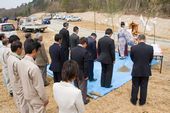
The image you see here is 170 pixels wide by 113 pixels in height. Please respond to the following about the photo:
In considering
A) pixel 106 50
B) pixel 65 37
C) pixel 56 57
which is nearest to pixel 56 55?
pixel 56 57

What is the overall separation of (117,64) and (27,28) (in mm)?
22766

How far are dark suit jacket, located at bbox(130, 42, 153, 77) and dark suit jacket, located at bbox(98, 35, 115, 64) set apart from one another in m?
0.95

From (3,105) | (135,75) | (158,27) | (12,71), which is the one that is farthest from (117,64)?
(158,27)

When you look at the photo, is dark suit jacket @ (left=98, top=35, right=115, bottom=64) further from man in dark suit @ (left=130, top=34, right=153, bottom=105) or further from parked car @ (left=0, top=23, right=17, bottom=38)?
parked car @ (left=0, top=23, right=17, bottom=38)

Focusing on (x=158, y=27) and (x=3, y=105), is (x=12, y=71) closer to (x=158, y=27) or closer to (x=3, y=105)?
(x=3, y=105)

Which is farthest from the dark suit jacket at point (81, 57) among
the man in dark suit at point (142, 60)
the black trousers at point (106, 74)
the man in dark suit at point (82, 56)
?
the black trousers at point (106, 74)

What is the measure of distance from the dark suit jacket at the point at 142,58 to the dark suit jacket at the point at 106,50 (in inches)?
37.3

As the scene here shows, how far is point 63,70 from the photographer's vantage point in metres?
3.56

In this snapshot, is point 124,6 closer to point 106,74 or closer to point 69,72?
point 106,74

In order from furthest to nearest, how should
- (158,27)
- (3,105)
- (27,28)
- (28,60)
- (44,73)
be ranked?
(158,27)
(27,28)
(44,73)
(3,105)
(28,60)

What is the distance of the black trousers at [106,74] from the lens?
7824 mm

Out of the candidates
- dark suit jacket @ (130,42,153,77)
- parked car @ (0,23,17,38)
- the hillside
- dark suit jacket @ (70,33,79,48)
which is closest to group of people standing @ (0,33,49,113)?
dark suit jacket @ (130,42,153,77)

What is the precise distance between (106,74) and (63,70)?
447cm

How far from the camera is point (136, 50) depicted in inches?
259
